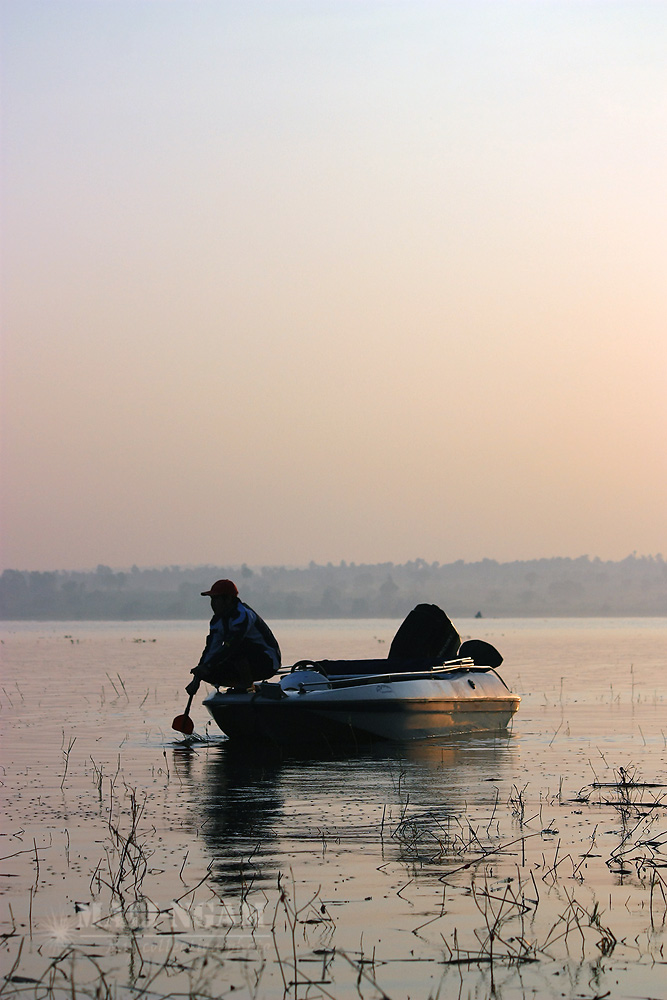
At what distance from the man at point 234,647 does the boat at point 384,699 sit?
238mm

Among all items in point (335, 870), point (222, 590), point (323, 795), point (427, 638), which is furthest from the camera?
point (427, 638)

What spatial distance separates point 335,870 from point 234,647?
10498 mm

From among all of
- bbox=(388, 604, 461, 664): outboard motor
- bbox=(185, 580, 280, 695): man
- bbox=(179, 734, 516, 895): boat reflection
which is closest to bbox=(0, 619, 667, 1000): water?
bbox=(179, 734, 516, 895): boat reflection

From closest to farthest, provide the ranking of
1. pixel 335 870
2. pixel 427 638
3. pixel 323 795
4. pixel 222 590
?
pixel 335 870 < pixel 323 795 < pixel 222 590 < pixel 427 638

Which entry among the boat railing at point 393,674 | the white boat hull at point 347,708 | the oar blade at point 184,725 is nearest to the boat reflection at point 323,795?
the white boat hull at point 347,708

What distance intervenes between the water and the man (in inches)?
48.1

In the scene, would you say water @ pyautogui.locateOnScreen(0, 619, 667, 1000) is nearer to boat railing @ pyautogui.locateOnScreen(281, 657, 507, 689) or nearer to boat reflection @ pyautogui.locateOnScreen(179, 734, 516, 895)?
boat reflection @ pyautogui.locateOnScreen(179, 734, 516, 895)

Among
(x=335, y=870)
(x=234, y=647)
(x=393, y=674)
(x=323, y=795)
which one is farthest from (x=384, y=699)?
(x=335, y=870)

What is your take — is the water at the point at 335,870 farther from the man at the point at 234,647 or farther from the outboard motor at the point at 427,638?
the outboard motor at the point at 427,638

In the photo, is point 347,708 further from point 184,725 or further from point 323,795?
point 323,795

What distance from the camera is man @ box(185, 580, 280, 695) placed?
2162cm

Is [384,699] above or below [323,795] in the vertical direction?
above

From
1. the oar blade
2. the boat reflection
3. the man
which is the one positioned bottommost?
the boat reflection

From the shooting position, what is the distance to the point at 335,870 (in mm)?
11461
